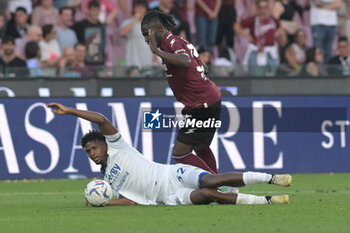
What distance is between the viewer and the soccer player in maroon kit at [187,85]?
10703mm

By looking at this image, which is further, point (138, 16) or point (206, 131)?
point (138, 16)

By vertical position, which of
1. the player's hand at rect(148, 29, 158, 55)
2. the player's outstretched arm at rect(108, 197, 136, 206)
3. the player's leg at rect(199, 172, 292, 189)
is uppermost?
the player's hand at rect(148, 29, 158, 55)

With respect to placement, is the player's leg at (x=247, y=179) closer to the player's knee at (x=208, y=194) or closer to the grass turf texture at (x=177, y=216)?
the player's knee at (x=208, y=194)

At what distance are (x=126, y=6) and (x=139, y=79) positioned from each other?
3.27 metres

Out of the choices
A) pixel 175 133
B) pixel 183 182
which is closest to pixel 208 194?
pixel 183 182

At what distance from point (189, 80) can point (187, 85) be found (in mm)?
71

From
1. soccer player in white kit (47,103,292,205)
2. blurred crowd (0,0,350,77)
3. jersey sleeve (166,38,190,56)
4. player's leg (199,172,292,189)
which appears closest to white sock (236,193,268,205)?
soccer player in white kit (47,103,292,205)

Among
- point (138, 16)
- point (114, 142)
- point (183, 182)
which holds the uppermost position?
point (138, 16)

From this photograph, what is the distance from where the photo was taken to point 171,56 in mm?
10359

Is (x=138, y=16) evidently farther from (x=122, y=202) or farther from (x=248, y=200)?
(x=248, y=200)

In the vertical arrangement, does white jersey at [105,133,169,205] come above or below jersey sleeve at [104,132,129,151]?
below

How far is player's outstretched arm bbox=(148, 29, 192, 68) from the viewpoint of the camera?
405 inches

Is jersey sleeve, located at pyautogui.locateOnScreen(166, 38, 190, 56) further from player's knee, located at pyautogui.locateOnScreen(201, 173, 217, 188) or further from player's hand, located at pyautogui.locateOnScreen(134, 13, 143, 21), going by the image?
player's hand, located at pyautogui.locateOnScreen(134, 13, 143, 21)

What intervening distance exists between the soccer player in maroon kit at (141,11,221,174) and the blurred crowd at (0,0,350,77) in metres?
5.77
